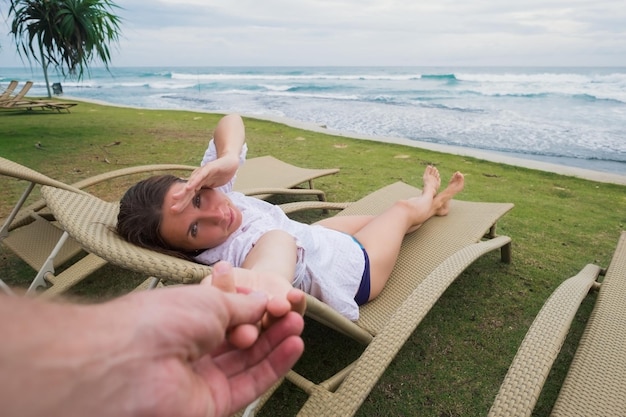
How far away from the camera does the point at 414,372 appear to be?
188 centimetres

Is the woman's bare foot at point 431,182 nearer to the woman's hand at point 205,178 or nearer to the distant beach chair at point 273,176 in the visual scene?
the distant beach chair at point 273,176

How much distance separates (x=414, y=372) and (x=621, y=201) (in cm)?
394

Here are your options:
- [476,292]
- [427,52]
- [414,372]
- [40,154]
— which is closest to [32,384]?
[414,372]

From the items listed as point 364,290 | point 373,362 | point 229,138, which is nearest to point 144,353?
point 373,362

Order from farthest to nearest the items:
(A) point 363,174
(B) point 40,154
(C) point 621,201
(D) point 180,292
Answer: (B) point 40,154 < (A) point 363,174 < (C) point 621,201 < (D) point 180,292

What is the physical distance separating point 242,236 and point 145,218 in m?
0.40

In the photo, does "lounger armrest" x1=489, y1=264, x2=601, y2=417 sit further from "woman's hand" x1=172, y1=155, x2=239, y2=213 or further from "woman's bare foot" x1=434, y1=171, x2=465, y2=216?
"woman's bare foot" x1=434, y1=171, x2=465, y2=216

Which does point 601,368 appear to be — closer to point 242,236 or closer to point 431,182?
point 242,236

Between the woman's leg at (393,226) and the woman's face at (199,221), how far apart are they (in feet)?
2.65

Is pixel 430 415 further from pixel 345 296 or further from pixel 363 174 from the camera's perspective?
pixel 363 174

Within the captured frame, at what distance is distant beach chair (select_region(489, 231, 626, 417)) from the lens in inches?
39.9

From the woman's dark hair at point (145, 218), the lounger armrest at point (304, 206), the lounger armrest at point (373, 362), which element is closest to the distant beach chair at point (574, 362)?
the lounger armrest at point (373, 362)

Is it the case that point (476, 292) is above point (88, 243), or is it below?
below

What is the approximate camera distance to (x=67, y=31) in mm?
8070
